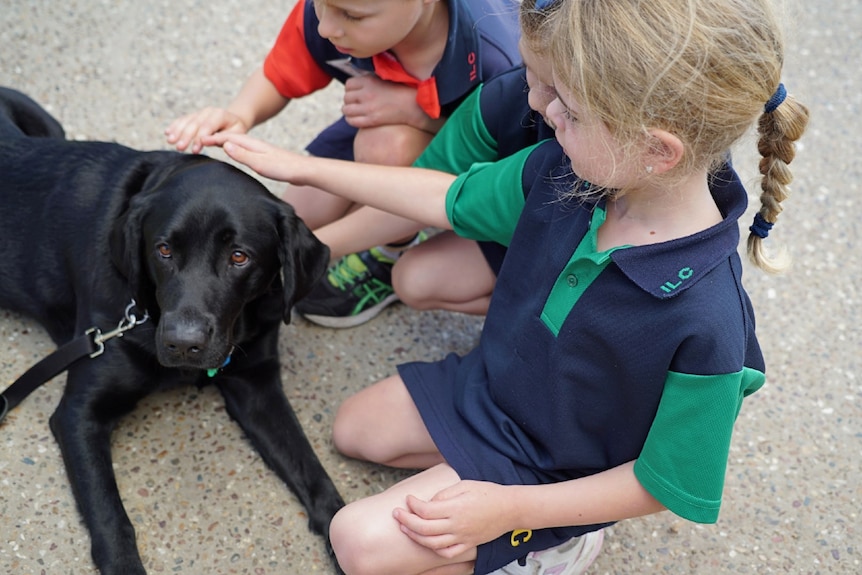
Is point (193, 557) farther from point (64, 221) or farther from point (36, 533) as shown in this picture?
point (64, 221)

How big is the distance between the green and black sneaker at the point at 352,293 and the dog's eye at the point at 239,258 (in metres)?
0.70

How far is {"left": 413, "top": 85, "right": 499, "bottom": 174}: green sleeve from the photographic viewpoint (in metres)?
2.50

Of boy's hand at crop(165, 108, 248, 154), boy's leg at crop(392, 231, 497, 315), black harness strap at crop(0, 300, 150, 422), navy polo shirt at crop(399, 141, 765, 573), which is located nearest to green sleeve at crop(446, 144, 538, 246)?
navy polo shirt at crop(399, 141, 765, 573)

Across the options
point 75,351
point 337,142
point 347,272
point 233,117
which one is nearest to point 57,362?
point 75,351

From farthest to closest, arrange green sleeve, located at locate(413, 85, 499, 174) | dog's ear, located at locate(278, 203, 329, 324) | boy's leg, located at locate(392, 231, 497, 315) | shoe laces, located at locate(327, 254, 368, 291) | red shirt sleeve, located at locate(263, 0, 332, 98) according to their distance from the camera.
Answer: shoe laces, located at locate(327, 254, 368, 291), red shirt sleeve, located at locate(263, 0, 332, 98), boy's leg, located at locate(392, 231, 497, 315), green sleeve, located at locate(413, 85, 499, 174), dog's ear, located at locate(278, 203, 329, 324)

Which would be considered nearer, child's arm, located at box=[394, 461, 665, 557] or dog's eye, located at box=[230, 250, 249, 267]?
child's arm, located at box=[394, 461, 665, 557]

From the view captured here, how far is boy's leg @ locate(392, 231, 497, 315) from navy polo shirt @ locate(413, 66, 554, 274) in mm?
102

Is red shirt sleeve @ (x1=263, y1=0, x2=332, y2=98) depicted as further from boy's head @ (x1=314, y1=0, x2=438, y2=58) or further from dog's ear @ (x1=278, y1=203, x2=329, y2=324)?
dog's ear @ (x1=278, y1=203, x2=329, y2=324)

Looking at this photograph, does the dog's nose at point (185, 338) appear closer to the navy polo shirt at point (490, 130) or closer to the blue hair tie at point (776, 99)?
the navy polo shirt at point (490, 130)

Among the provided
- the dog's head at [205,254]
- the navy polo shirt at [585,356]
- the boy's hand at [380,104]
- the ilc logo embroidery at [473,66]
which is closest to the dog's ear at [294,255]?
the dog's head at [205,254]

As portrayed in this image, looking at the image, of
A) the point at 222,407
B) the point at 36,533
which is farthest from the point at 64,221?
the point at 36,533

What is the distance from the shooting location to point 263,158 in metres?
2.31

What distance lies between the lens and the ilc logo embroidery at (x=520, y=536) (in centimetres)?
202

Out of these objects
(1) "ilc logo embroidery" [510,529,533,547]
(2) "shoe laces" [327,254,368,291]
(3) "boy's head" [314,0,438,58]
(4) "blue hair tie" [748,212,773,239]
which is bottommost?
(1) "ilc logo embroidery" [510,529,533,547]
